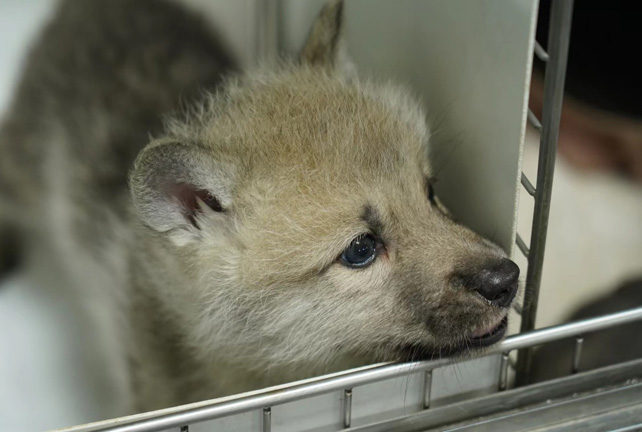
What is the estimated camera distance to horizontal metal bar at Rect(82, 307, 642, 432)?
129 cm

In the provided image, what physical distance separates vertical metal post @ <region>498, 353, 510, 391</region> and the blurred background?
48cm

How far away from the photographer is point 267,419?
4.63 ft

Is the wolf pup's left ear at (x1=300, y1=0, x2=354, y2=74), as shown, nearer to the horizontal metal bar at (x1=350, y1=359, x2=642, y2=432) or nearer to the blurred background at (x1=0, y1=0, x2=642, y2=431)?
the blurred background at (x1=0, y1=0, x2=642, y2=431)

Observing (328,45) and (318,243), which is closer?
(318,243)

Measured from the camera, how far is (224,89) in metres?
2.06

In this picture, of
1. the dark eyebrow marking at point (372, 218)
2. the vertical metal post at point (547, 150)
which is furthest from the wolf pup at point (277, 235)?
the vertical metal post at point (547, 150)

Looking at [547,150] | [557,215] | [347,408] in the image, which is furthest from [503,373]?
[557,215]

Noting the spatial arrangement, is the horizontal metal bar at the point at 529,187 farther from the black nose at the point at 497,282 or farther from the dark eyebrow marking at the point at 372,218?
the dark eyebrow marking at the point at 372,218

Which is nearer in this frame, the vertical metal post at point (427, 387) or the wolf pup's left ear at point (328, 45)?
the vertical metal post at point (427, 387)

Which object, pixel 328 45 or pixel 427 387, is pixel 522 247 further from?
pixel 328 45

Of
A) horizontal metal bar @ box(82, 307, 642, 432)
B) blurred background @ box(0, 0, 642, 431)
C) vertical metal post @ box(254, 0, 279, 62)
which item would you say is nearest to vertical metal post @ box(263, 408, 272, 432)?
horizontal metal bar @ box(82, 307, 642, 432)

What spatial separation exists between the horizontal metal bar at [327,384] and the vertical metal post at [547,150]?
0.19 metres

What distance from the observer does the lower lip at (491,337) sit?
4.98 ft

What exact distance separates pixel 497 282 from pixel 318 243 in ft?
1.22
